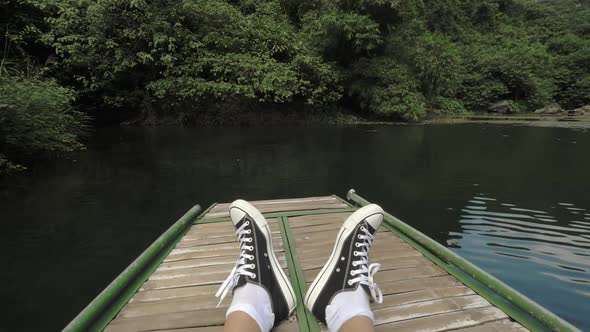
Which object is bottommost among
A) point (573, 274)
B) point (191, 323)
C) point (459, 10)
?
point (573, 274)

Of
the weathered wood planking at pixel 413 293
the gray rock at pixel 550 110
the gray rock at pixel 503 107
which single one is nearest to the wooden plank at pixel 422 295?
the weathered wood planking at pixel 413 293

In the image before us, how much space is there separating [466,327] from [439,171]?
5836 mm

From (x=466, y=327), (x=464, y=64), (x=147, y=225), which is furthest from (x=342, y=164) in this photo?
(x=464, y=64)

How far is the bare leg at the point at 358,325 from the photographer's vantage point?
1.41 meters

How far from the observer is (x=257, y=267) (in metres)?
1.74

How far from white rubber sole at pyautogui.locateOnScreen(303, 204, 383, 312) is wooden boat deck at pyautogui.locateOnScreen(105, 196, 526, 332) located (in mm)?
88

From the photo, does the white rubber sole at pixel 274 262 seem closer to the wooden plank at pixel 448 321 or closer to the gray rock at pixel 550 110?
the wooden plank at pixel 448 321

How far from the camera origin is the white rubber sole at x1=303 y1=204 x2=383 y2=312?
1.69 meters

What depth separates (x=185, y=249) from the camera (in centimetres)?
255

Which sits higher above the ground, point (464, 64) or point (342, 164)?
point (464, 64)

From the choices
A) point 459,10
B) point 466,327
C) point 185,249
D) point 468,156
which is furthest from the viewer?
point 459,10

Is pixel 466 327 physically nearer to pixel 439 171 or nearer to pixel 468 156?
pixel 439 171

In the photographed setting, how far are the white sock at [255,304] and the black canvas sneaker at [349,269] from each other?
23 cm

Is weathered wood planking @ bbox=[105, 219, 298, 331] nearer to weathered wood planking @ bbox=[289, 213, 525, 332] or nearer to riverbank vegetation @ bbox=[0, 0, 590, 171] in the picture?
weathered wood planking @ bbox=[289, 213, 525, 332]
